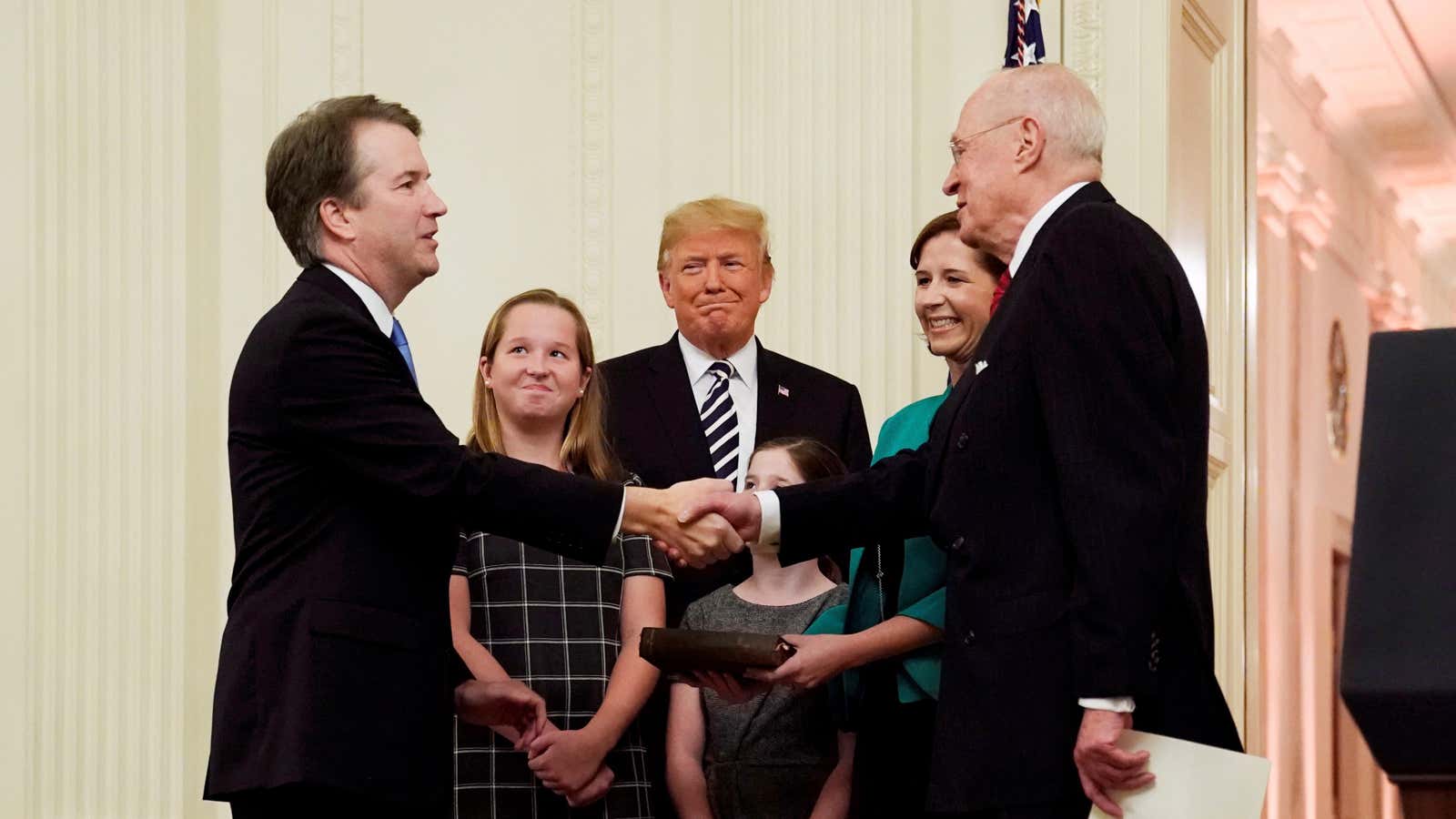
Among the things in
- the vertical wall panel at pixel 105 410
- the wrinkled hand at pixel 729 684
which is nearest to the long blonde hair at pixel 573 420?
the wrinkled hand at pixel 729 684

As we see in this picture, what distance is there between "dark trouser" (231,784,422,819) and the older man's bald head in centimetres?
146

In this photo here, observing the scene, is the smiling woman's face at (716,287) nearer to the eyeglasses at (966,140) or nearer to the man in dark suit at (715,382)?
the man in dark suit at (715,382)

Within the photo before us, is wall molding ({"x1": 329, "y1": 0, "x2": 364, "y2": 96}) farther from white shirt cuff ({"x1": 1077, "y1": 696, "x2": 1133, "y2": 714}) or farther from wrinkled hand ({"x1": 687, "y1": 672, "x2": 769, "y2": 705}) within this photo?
white shirt cuff ({"x1": 1077, "y1": 696, "x2": 1133, "y2": 714})

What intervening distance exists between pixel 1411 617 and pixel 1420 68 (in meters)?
10.4

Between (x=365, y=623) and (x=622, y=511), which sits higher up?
(x=622, y=511)

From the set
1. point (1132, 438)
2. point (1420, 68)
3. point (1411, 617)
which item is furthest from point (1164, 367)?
point (1420, 68)

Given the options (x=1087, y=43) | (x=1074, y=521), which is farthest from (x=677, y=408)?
(x=1087, y=43)

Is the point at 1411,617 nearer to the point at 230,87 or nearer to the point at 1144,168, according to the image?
the point at 1144,168

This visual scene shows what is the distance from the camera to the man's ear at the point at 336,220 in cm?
324

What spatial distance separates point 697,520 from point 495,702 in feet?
1.57

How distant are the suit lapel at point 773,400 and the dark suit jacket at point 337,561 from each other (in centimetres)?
121

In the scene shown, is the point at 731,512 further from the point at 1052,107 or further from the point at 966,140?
the point at 1052,107

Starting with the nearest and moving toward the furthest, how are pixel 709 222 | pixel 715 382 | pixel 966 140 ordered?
1. pixel 966 140
2. pixel 715 382
3. pixel 709 222

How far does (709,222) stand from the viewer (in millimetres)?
4555
